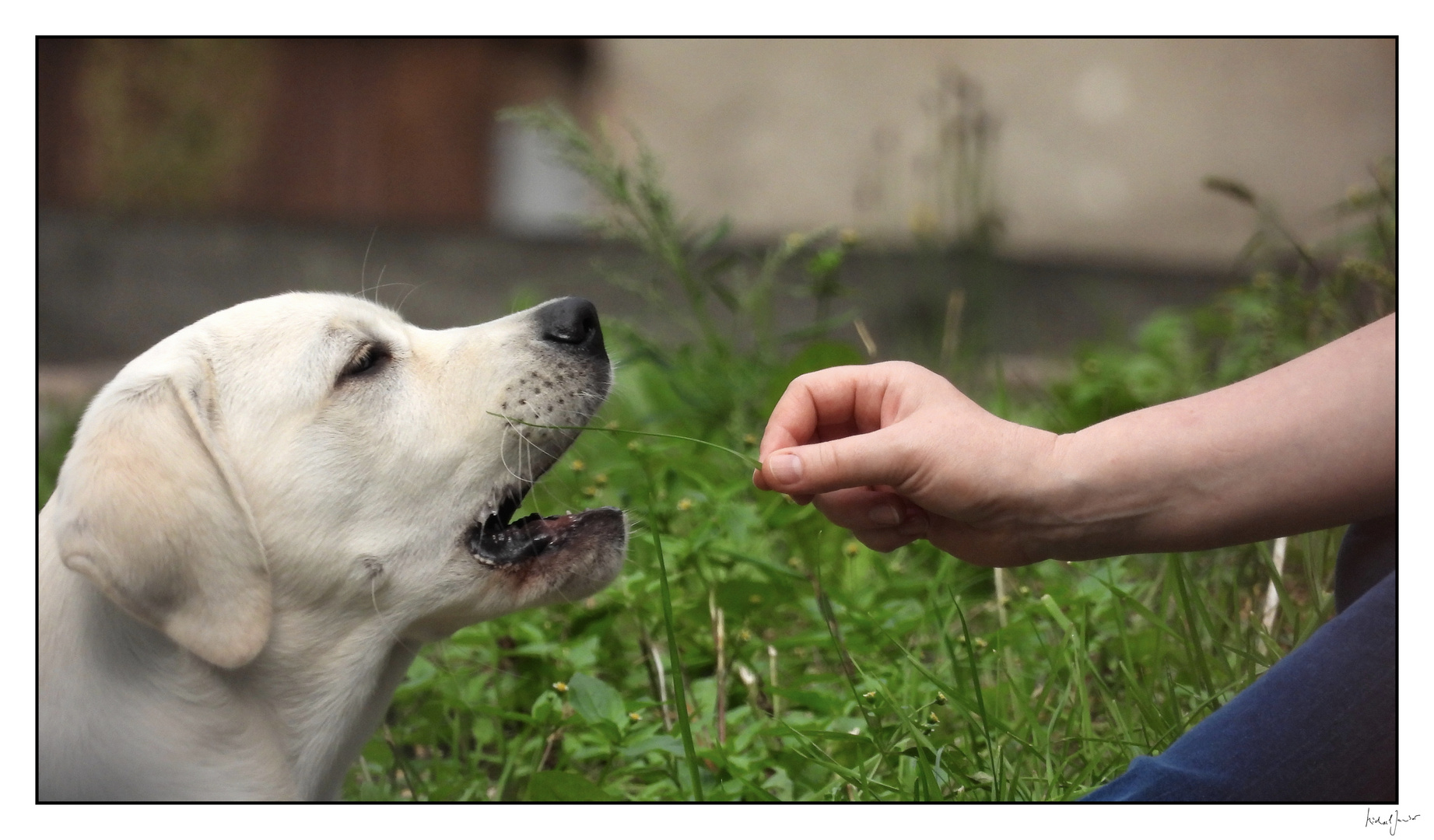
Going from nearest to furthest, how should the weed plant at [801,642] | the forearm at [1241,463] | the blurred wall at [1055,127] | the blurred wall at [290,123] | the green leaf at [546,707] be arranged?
the forearm at [1241,463] < the weed plant at [801,642] < the green leaf at [546,707] < the blurred wall at [1055,127] < the blurred wall at [290,123]

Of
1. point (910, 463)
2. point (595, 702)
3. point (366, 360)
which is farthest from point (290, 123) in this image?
point (910, 463)

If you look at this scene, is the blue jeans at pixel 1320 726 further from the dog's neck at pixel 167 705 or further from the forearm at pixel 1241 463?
the dog's neck at pixel 167 705

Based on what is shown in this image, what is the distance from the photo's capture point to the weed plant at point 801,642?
194cm

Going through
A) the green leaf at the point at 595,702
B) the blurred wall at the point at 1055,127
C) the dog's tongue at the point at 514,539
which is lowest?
the green leaf at the point at 595,702

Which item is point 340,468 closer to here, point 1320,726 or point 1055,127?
point 1320,726

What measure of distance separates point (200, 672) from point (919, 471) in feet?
3.50

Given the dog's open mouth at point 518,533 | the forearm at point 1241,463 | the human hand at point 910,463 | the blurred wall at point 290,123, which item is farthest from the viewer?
the blurred wall at point 290,123

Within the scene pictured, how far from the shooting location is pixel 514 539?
1860mm

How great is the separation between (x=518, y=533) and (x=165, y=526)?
0.54 meters

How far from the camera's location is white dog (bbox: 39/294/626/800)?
5.13 feet

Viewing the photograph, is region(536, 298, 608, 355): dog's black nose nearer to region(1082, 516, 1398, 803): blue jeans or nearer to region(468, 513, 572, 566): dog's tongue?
region(468, 513, 572, 566): dog's tongue

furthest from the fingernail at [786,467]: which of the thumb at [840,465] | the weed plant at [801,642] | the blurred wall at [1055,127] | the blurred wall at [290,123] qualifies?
the blurred wall at [290,123]
